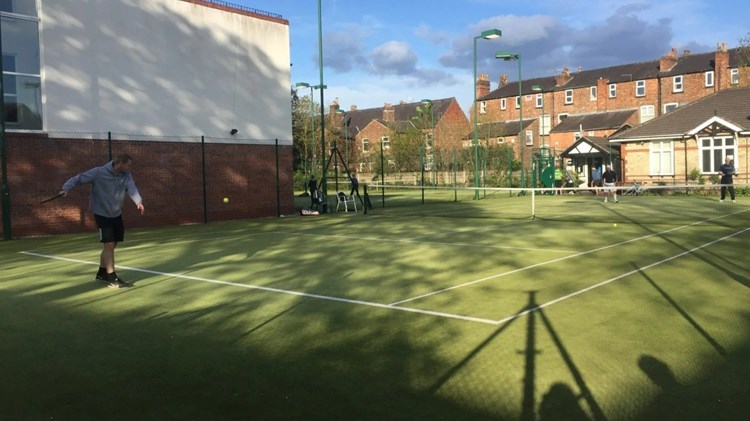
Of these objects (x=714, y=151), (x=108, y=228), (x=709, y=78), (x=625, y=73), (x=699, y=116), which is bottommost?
(x=108, y=228)

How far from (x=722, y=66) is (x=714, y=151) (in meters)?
24.7

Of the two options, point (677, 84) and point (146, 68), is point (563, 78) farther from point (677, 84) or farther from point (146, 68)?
point (146, 68)

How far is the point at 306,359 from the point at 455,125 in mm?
59794

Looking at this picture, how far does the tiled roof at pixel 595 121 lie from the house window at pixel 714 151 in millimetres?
21538

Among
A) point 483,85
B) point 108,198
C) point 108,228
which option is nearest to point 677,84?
point 483,85

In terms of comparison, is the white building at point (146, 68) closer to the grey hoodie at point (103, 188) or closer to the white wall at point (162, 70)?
the white wall at point (162, 70)

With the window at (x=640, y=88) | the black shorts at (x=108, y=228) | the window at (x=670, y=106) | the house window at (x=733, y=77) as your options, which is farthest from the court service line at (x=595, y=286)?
the window at (x=640, y=88)

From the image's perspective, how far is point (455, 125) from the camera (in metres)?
63.2

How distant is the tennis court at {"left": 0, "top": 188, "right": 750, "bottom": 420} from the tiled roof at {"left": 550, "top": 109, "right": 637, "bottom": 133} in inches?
1861

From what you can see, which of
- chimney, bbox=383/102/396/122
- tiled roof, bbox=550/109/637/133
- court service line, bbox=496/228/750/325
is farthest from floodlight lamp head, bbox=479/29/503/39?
chimney, bbox=383/102/396/122

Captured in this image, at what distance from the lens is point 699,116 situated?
112 ft

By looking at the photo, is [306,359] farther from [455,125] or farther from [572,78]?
[572,78]

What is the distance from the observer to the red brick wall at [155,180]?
53.7ft

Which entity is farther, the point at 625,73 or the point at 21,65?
the point at 625,73
